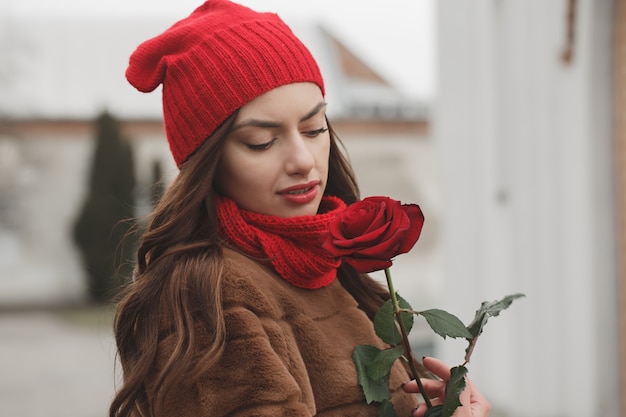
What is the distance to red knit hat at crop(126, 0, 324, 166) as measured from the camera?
5.39 ft

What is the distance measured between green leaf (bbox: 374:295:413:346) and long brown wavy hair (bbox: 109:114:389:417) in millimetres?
275

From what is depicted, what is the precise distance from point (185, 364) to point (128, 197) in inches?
751

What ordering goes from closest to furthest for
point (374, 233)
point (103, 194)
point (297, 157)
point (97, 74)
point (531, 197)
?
point (374, 233) → point (297, 157) → point (531, 197) → point (103, 194) → point (97, 74)

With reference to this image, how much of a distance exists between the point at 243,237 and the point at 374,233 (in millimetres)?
341

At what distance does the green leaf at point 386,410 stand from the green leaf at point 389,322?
13 cm

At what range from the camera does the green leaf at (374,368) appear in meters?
1.57

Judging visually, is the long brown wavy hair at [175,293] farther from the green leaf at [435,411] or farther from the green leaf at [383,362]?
the green leaf at [435,411]

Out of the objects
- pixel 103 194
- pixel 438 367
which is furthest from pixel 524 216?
pixel 103 194

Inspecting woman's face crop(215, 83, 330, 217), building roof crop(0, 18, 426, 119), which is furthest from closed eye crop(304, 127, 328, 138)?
building roof crop(0, 18, 426, 119)

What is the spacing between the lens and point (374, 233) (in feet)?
4.64

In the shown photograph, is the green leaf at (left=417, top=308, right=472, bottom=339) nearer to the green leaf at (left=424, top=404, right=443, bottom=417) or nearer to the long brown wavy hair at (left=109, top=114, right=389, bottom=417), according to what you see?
the green leaf at (left=424, top=404, right=443, bottom=417)

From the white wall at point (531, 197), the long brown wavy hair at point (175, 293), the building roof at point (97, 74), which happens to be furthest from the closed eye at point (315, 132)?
the building roof at point (97, 74)

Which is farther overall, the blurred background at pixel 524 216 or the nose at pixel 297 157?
the blurred background at pixel 524 216

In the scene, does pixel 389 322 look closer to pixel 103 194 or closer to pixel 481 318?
pixel 481 318
